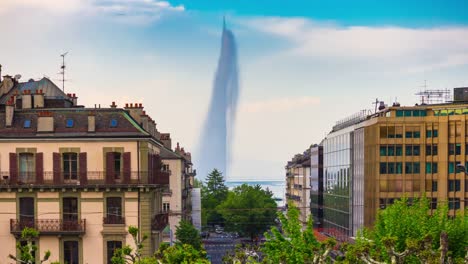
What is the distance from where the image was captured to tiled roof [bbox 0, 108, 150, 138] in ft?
178

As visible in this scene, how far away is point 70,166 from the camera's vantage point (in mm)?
54344

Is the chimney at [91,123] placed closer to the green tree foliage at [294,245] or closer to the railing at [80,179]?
the railing at [80,179]

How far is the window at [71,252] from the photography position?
54438 millimetres

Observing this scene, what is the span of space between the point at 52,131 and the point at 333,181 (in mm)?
62316

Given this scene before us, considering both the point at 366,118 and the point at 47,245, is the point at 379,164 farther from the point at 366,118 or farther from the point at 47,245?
the point at 47,245

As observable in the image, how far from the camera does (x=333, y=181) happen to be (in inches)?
4328

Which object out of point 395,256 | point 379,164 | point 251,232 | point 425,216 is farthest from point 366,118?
point 395,256

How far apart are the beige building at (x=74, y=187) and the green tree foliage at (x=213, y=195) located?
106735mm

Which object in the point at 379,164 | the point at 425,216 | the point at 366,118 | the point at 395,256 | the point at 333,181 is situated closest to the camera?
the point at 395,256

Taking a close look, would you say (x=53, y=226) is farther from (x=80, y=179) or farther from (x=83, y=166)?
(x=83, y=166)

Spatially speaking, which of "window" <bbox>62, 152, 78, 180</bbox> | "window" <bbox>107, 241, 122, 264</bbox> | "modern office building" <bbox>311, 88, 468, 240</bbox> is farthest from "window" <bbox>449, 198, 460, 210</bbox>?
"window" <bbox>62, 152, 78, 180</bbox>

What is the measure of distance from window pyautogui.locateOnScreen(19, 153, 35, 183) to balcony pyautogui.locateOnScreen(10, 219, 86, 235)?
3.04 meters

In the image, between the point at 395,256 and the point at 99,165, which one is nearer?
the point at 395,256

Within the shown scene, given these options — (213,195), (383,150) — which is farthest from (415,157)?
(213,195)
